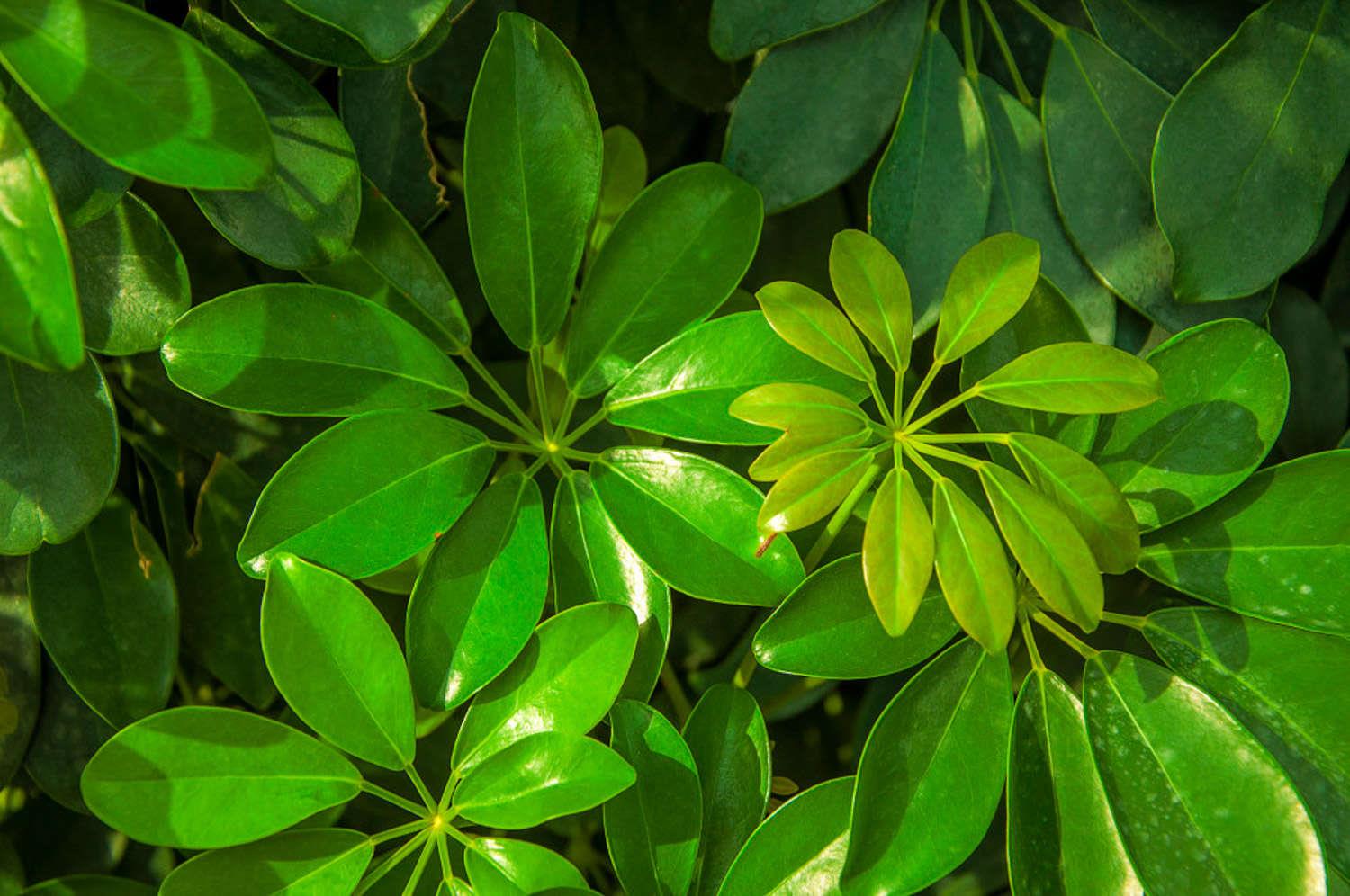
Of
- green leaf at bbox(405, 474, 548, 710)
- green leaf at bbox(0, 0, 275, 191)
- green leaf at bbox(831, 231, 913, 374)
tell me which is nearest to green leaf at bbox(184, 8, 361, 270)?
green leaf at bbox(0, 0, 275, 191)

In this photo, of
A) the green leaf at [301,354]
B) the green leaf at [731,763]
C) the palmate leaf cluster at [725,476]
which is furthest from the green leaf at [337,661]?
the green leaf at [731,763]

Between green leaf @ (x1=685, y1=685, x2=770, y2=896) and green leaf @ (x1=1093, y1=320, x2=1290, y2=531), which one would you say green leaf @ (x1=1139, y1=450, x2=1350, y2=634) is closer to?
green leaf @ (x1=1093, y1=320, x2=1290, y2=531)

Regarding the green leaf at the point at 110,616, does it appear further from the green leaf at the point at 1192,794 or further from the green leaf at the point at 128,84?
the green leaf at the point at 1192,794

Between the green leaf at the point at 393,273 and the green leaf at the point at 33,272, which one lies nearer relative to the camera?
the green leaf at the point at 33,272

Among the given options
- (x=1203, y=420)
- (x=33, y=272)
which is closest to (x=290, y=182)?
(x=33, y=272)

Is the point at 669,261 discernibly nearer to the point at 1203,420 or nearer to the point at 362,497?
the point at 362,497

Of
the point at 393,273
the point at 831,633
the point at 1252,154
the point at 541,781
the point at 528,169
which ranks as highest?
the point at 1252,154
